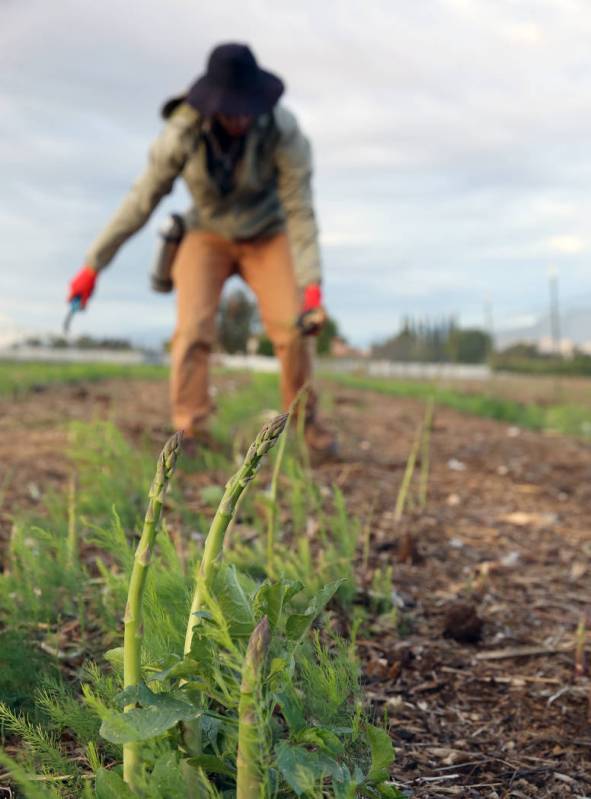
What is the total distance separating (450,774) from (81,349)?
48952 millimetres

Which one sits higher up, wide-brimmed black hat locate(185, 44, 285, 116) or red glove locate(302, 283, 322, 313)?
wide-brimmed black hat locate(185, 44, 285, 116)

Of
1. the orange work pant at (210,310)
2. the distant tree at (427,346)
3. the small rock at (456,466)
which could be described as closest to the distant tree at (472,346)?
the distant tree at (427,346)

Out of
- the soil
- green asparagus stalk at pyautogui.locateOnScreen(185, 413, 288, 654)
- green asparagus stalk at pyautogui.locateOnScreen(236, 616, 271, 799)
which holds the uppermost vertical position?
green asparagus stalk at pyautogui.locateOnScreen(185, 413, 288, 654)

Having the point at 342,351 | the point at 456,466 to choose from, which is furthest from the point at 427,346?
the point at 456,466

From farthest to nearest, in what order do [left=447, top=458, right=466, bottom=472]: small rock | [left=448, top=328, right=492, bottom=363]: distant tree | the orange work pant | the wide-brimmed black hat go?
[left=448, top=328, right=492, bottom=363]: distant tree → [left=447, top=458, right=466, bottom=472]: small rock → the orange work pant → the wide-brimmed black hat

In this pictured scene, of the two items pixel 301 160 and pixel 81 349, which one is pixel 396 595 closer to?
pixel 301 160

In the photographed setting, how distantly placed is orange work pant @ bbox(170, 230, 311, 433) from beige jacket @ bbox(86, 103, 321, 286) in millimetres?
107

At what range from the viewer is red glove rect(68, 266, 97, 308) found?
400 centimetres

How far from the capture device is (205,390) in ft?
14.6

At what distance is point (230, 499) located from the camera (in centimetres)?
103

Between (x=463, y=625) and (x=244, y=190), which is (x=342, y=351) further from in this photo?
(x=463, y=625)

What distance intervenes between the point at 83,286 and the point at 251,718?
3.35 m

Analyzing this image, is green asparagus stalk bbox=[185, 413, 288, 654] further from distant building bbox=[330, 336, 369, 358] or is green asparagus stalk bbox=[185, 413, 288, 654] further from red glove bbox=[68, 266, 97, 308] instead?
distant building bbox=[330, 336, 369, 358]

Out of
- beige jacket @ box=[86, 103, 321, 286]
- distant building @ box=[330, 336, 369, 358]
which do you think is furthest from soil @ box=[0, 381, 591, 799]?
distant building @ box=[330, 336, 369, 358]
